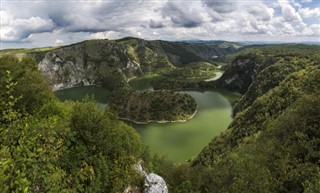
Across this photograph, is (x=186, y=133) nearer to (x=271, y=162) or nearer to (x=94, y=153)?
(x=271, y=162)

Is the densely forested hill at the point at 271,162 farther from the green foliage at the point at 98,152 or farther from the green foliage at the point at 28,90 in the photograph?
the green foliage at the point at 28,90

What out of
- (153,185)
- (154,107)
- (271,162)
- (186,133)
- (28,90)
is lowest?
(186,133)

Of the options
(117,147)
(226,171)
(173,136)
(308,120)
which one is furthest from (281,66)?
(117,147)

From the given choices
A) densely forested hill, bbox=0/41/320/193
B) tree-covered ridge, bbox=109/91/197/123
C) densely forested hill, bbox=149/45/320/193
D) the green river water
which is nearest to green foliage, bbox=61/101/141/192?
densely forested hill, bbox=0/41/320/193

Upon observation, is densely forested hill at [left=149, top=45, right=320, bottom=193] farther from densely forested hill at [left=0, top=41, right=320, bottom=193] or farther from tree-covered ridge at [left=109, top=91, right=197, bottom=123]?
tree-covered ridge at [left=109, top=91, right=197, bottom=123]

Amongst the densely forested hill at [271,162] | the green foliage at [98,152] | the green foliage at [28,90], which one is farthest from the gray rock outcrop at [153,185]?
the green foliage at [28,90]

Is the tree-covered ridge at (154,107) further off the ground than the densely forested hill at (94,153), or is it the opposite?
the densely forested hill at (94,153)

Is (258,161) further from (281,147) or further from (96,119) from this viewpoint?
(96,119)

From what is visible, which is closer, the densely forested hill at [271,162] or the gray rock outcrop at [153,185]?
the gray rock outcrop at [153,185]

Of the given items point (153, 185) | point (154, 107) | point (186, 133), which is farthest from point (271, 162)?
point (154, 107)
